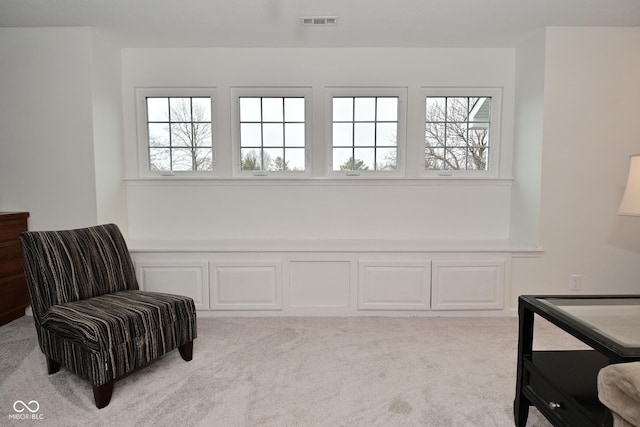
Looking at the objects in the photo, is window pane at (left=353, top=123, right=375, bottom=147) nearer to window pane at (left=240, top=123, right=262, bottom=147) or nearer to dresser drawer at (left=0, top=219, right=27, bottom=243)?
window pane at (left=240, top=123, right=262, bottom=147)

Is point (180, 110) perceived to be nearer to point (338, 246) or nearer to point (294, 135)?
point (294, 135)

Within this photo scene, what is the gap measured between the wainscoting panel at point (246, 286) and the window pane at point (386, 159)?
1.43 meters

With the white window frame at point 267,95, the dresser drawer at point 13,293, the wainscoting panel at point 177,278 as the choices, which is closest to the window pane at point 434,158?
the white window frame at point 267,95

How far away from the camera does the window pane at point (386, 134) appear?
11.8 feet

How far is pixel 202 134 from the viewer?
11.9ft

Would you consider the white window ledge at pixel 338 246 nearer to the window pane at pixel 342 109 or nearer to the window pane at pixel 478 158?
the window pane at pixel 478 158

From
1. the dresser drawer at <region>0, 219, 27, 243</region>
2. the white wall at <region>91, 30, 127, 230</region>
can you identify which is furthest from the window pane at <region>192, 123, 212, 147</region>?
the dresser drawer at <region>0, 219, 27, 243</region>

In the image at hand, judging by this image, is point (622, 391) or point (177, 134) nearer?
point (622, 391)

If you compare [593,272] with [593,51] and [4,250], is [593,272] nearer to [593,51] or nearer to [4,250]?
[593,51]

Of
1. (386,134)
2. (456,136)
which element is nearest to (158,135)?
(386,134)

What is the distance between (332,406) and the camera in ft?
6.32

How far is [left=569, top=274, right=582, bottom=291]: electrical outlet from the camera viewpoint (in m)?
3.18

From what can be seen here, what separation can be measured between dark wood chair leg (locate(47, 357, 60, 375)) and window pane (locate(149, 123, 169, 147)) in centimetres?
215

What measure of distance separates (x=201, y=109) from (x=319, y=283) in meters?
2.08
